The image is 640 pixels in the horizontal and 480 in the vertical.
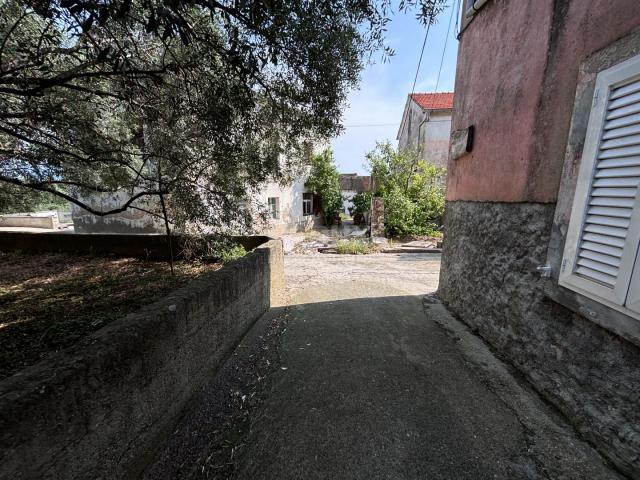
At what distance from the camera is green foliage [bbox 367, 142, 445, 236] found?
1302cm

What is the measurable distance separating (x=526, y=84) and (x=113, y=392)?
451 centimetres

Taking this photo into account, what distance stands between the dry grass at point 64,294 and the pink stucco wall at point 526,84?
5983mm

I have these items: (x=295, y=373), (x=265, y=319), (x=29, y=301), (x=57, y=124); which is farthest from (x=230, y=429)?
(x=29, y=301)

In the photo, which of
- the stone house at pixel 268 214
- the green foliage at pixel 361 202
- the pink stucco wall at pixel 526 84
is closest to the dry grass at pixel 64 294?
the stone house at pixel 268 214

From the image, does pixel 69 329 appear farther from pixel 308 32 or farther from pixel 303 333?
pixel 308 32

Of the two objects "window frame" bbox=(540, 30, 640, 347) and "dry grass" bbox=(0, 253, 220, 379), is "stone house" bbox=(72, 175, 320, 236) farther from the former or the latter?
"window frame" bbox=(540, 30, 640, 347)

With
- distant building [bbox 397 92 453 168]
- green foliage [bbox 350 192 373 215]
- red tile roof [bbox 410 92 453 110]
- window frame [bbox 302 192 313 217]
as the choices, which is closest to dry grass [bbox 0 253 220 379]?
window frame [bbox 302 192 313 217]

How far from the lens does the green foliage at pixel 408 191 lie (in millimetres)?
13016

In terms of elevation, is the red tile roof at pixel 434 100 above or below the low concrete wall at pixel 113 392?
above

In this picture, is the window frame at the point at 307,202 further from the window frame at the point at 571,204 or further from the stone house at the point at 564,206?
the window frame at the point at 571,204

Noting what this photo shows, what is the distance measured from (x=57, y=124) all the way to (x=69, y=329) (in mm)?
3091

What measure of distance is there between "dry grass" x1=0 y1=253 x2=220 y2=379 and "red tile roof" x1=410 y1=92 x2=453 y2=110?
50.0 ft

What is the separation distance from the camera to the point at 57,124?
13.1ft

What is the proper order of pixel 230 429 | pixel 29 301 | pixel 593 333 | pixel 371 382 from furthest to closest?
pixel 29 301 → pixel 371 382 → pixel 230 429 → pixel 593 333
